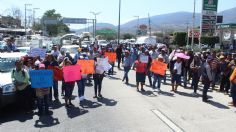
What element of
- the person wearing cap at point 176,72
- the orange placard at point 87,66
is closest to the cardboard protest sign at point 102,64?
the orange placard at point 87,66

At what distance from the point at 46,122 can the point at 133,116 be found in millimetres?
2461

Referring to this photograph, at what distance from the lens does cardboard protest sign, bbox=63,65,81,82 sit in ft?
40.0

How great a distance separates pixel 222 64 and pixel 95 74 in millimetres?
6295

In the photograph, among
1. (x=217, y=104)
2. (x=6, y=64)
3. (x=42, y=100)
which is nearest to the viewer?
(x=42, y=100)

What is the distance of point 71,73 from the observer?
1232 centimetres

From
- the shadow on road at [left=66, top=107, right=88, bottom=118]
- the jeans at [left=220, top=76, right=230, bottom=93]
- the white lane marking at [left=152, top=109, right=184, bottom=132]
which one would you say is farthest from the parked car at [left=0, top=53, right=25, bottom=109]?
the jeans at [left=220, top=76, right=230, bottom=93]

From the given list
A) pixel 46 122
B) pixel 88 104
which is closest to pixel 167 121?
pixel 46 122

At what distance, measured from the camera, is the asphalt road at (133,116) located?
973 centimetres

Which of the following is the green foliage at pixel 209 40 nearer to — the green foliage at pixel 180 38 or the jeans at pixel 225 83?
the green foliage at pixel 180 38

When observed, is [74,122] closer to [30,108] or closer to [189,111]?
[30,108]

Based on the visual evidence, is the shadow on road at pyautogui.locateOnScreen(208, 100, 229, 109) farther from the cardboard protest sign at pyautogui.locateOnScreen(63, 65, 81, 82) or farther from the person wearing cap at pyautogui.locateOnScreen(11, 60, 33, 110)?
the person wearing cap at pyautogui.locateOnScreen(11, 60, 33, 110)

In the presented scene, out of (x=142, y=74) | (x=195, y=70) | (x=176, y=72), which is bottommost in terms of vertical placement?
(x=142, y=74)

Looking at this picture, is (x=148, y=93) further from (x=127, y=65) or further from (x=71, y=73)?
(x=71, y=73)

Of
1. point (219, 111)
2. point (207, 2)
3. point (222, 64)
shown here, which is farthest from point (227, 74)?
point (207, 2)
